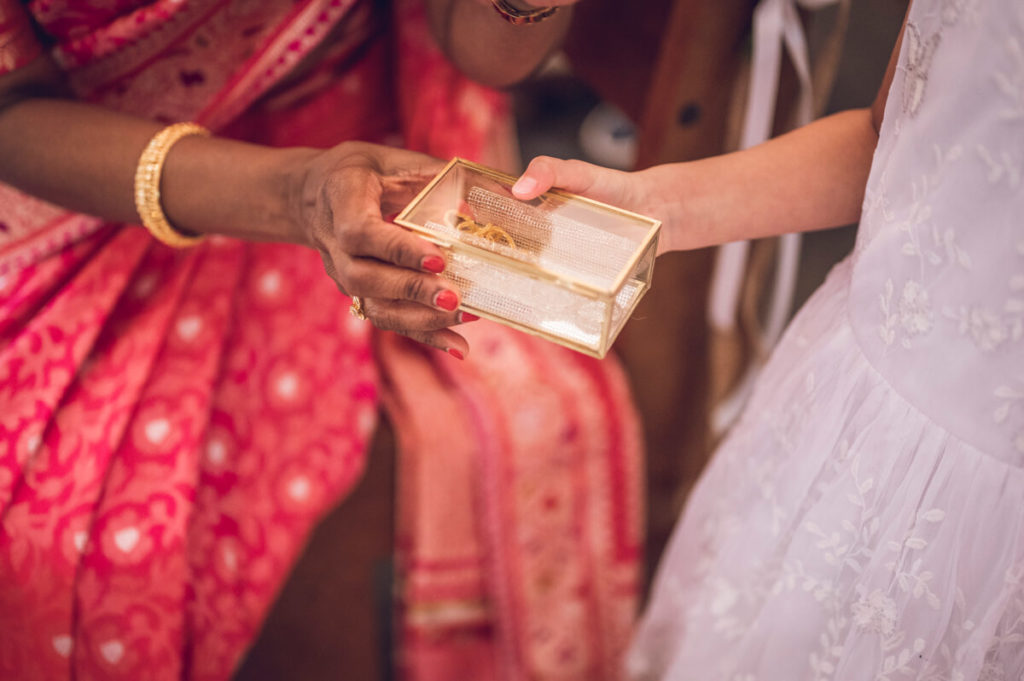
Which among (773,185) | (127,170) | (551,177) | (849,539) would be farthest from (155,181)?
(849,539)

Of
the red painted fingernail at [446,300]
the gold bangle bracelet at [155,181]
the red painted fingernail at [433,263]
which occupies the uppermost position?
the red painted fingernail at [433,263]

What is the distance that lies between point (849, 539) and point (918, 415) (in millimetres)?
112

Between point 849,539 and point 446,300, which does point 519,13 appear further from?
point 849,539

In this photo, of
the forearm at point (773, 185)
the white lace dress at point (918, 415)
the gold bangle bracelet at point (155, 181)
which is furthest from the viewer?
the gold bangle bracelet at point (155, 181)

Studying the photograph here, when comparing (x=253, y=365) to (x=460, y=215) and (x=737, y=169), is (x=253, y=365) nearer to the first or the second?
(x=460, y=215)

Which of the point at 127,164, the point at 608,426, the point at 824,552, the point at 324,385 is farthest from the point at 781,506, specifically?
the point at 127,164

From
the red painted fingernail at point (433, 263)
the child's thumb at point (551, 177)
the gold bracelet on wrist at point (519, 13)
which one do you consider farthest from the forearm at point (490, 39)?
the red painted fingernail at point (433, 263)

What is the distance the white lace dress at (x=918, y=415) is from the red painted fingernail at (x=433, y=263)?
0.31 m

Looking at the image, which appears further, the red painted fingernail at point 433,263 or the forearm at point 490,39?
the forearm at point 490,39

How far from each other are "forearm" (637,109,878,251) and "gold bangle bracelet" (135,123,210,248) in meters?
0.46

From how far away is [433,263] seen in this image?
528 millimetres

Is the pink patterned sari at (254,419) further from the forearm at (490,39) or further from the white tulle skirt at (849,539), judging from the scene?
the white tulle skirt at (849,539)

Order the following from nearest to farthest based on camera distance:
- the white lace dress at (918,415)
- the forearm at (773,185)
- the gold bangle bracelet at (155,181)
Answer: the white lace dress at (918,415) < the forearm at (773,185) < the gold bangle bracelet at (155,181)

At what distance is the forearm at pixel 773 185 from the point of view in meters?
0.63
